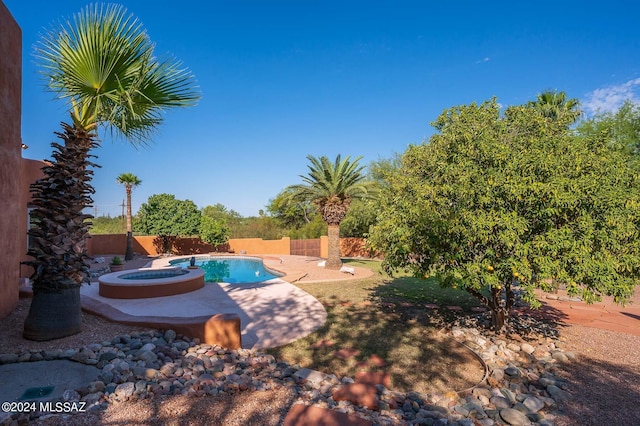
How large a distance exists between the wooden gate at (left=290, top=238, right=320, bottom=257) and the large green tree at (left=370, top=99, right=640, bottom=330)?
2033 centimetres

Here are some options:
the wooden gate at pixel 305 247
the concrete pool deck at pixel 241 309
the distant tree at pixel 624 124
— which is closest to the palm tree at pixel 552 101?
the distant tree at pixel 624 124

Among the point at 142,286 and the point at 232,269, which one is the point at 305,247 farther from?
the point at 142,286

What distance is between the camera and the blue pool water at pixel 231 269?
53.5 ft

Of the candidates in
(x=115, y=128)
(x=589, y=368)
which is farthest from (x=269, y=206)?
(x=589, y=368)

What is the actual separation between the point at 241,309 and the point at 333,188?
9.66m

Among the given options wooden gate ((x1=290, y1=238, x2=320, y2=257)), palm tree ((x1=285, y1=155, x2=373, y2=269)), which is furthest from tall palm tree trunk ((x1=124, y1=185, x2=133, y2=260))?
wooden gate ((x1=290, y1=238, x2=320, y2=257))

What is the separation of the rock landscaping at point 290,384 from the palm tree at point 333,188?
1178cm

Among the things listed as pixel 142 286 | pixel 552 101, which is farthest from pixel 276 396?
pixel 552 101

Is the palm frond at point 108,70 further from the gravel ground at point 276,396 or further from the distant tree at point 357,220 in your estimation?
the distant tree at point 357,220

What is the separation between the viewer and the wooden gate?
88.0 feet

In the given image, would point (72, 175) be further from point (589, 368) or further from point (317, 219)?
point (317, 219)

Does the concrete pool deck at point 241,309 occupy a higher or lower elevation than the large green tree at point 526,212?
lower

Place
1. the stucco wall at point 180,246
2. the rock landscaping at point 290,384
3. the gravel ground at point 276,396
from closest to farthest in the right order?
the gravel ground at point 276,396, the rock landscaping at point 290,384, the stucco wall at point 180,246

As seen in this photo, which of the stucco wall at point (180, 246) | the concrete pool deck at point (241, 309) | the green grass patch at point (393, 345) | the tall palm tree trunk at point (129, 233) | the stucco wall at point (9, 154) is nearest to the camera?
the green grass patch at point (393, 345)
